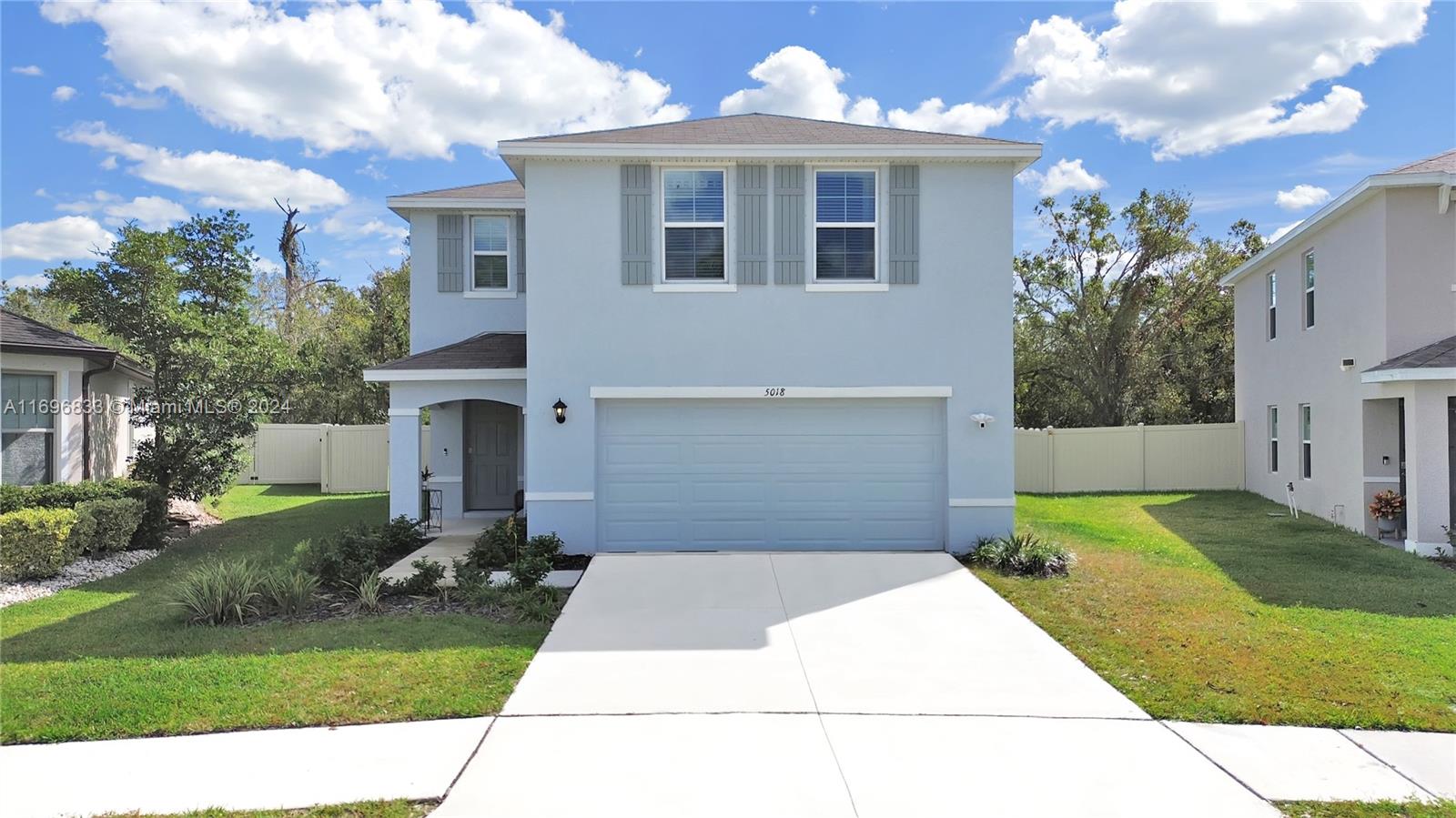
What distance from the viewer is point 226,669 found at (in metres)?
5.91

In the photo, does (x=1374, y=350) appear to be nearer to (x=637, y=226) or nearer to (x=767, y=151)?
(x=767, y=151)

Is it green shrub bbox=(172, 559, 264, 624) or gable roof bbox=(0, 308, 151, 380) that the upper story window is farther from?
gable roof bbox=(0, 308, 151, 380)

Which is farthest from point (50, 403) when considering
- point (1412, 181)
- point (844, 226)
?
point (1412, 181)

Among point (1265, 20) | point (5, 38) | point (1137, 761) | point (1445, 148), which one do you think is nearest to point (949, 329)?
point (1137, 761)

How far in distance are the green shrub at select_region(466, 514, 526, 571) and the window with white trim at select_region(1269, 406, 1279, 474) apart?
15.3m

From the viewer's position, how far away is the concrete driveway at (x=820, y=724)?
406 centimetres

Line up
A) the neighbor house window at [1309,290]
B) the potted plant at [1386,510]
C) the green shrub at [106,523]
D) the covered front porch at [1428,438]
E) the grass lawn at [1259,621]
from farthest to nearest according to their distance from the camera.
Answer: the neighbor house window at [1309,290]
the potted plant at [1386,510]
the covered front porch at [1428,438]
the green shrub at [106,523]
the grass lawn at [1259,621]

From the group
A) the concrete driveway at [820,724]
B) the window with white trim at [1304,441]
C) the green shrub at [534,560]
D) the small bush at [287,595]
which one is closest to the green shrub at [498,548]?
the green shrub at [534,560]

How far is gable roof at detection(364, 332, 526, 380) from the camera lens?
11367mm

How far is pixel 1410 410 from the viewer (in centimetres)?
1071

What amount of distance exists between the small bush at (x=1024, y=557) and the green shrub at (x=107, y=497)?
38.6 feet

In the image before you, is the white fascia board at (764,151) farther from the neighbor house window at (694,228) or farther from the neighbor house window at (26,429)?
the neighbor house window at (26,429)

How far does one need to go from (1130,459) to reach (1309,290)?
5288 mm

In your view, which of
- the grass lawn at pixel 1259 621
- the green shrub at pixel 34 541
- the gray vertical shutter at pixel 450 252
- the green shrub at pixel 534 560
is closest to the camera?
the grass lawn at pixel 1259 621
